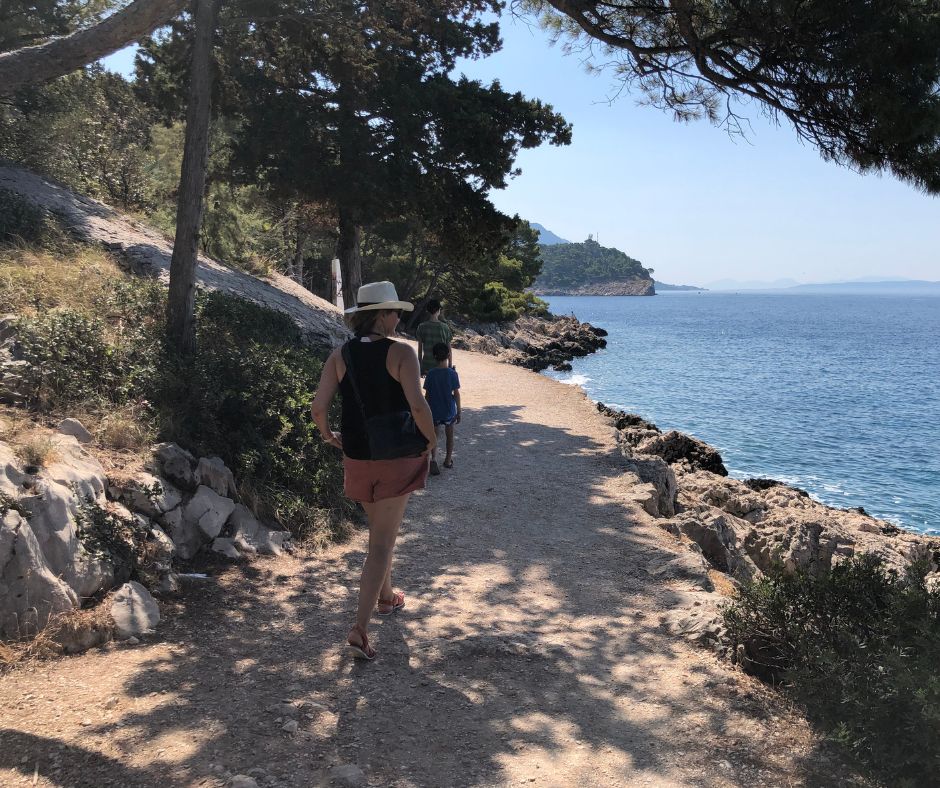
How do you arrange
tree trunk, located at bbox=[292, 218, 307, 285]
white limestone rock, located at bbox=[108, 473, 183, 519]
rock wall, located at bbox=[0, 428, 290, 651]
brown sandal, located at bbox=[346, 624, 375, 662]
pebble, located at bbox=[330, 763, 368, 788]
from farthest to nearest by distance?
tree trunk, located at bbox=[292, 218, 307, 285]
white limestone rock, located at bbox=[108, 473, 183, 519]
brown sandal, located at bbox=[346, 624, 375, 662]
rock wall, located at bbox=[0, 428, 290, 651]
pebble, located at bbox=[330, 763, 368, 788]

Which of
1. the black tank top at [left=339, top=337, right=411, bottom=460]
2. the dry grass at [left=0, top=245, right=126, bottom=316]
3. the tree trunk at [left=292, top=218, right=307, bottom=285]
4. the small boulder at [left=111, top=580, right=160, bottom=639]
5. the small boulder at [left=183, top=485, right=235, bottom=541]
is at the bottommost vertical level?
the small boulder at [left=111, top=580, right=160, bottom=639]

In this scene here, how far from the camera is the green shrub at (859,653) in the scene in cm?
293

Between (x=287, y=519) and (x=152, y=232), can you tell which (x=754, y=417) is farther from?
(x=287, y=519)

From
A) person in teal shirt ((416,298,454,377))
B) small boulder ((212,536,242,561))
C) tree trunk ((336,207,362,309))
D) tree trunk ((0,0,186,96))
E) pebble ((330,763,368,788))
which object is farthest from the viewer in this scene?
tree trunk ((336,207,362,309))

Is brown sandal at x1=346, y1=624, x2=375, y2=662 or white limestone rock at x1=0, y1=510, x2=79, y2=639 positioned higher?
white limestone rock at x1=0, y1=510, x2=79, y2=639

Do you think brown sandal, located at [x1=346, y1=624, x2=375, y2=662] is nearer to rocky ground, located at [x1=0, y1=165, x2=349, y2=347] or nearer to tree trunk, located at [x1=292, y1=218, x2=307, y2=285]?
rocky ground, located at [x1=0, y1=165, x2=349, y2=347]

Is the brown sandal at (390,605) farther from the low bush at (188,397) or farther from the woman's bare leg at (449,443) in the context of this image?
the woman's bare leg at (449,443)

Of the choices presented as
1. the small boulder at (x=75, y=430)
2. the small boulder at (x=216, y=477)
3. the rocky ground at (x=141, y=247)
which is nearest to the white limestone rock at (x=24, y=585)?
the small boulder at (x=75, y=430)

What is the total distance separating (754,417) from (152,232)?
23878mm

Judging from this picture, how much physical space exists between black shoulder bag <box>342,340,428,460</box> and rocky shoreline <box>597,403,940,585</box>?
2507mm

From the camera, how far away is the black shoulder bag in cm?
395

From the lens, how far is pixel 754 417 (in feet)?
94.2

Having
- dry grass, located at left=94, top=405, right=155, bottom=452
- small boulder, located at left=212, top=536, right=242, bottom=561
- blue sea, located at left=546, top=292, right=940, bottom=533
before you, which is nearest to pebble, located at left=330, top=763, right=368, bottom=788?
small boulder, located at left=212, top=536, right=242, bottom=561

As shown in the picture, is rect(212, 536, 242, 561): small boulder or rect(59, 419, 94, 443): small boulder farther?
rect(212, 536, 242, 561): small boulder
